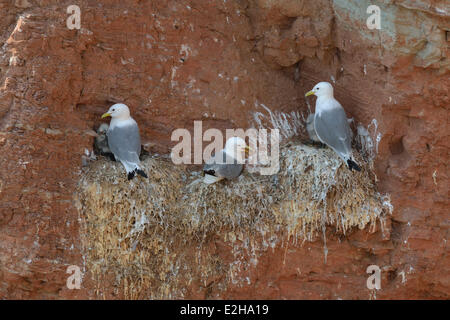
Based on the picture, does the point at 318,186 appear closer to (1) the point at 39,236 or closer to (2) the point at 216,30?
(2) the point at 216,30

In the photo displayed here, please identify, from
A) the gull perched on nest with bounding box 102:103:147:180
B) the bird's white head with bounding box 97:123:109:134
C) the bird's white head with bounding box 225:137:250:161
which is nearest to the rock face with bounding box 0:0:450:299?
the bird's white head with bounding box 97:123:109:134

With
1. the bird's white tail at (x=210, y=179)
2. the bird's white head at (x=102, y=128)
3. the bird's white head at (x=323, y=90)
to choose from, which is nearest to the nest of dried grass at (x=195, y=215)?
the bird's white tail at (x=210, y=179)

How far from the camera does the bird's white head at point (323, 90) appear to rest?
6.42m

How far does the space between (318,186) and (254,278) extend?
1.03 m

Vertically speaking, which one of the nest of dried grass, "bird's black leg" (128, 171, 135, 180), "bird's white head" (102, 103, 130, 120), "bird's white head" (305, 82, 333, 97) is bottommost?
the nest of dried grass

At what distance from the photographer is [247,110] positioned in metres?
6.76

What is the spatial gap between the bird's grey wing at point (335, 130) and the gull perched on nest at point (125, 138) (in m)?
1.66

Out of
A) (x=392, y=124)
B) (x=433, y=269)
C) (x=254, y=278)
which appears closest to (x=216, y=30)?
(x=392, y=124)

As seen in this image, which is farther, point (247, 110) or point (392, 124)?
point (247, 110)

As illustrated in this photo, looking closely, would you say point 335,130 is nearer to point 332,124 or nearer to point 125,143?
point 332,124

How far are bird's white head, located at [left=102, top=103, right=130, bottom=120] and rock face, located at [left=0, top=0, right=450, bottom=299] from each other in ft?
0.58

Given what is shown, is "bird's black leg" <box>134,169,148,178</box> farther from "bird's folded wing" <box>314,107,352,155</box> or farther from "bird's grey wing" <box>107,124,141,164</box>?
"bird's folded wing" <box>314,107,352,155</box>

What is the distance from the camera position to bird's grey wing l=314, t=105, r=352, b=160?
6176 millimetres

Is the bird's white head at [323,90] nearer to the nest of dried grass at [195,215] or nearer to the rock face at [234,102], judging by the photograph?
the rock face at [234,102]
